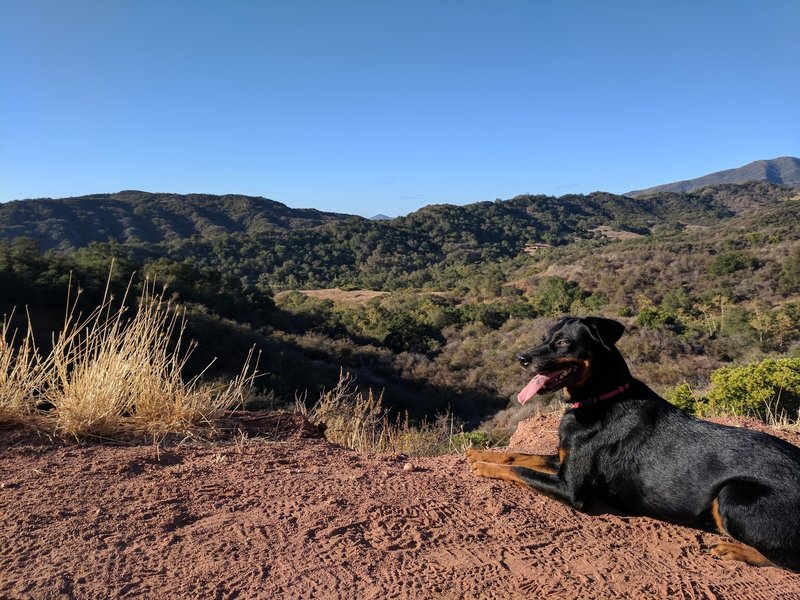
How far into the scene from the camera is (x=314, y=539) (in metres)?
2.28

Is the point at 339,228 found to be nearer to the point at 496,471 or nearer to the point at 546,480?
the point at 496,471

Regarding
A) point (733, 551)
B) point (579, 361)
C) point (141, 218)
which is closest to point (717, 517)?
point (733, 551)

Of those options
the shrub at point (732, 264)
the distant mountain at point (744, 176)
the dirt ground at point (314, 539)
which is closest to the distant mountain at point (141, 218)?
the shrub at point (732, 264)

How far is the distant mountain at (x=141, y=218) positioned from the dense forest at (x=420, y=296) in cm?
38

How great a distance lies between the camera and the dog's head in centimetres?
286

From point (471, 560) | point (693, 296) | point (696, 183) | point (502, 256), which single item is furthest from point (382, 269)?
point (696, 183)

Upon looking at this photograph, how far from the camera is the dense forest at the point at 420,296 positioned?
1706 centimetres

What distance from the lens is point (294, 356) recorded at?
63.6 ft

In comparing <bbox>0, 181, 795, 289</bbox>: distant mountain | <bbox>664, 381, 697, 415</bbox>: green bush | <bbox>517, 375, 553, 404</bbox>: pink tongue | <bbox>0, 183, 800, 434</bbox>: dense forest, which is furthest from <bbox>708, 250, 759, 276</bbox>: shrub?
<bbox>517, 375, 553, 404</bbox>: pink tongue

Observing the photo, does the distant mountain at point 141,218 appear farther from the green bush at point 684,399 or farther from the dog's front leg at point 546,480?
the dog's front leg at point 546,480

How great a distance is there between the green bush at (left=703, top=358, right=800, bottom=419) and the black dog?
4413 millimetres

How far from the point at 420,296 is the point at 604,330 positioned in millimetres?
32277

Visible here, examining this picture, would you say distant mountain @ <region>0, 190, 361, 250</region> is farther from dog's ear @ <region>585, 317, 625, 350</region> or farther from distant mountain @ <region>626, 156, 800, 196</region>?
distant mountain @ <region>626, 156, 800, 196</region>

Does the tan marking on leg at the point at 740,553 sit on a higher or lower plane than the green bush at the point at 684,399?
higher
